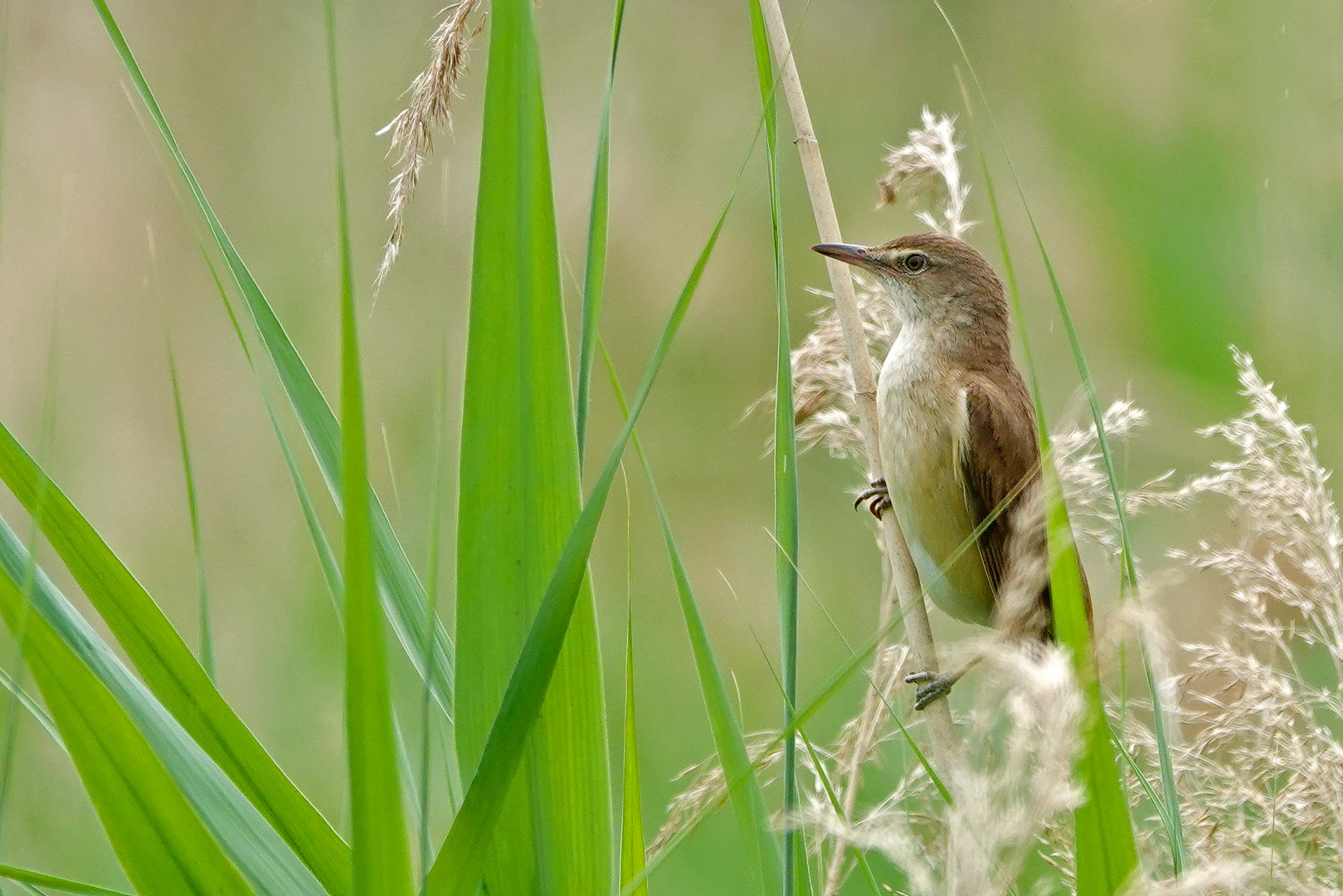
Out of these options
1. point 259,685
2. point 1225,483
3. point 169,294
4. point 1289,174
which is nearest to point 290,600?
point 259,685

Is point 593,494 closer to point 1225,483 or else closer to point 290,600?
point 1225,483

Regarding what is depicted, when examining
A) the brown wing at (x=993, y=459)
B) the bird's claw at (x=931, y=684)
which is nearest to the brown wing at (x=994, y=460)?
the brown wing at (x=993, y=459)

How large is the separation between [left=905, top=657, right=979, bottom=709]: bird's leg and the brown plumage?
0.43 m

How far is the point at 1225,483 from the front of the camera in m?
1.72

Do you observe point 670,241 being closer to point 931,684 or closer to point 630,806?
point 931,684

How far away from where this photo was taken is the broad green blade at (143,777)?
37.0 inches

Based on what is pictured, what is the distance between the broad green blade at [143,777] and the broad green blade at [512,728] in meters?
0.16

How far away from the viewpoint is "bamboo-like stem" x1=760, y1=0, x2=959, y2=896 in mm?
1543

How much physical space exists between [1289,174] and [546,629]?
4098 millimetres

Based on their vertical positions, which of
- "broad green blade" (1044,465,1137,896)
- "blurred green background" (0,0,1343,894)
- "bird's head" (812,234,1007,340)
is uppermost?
"blurred green background" (0,0,1343,894)

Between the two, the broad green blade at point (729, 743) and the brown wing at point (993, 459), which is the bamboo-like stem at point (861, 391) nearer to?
the broad green blade at point (729, 743)

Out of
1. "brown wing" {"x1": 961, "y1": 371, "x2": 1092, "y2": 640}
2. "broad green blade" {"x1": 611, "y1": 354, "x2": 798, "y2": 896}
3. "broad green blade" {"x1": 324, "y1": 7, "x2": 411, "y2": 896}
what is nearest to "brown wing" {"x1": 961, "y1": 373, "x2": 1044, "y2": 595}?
"brown wing" {"x1": 961, "y1": 371, "x2": 1092, "y2": 640}

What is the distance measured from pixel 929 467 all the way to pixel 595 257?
1.48 meters

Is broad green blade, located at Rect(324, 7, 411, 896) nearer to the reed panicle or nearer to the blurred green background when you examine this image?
the reed panicle
